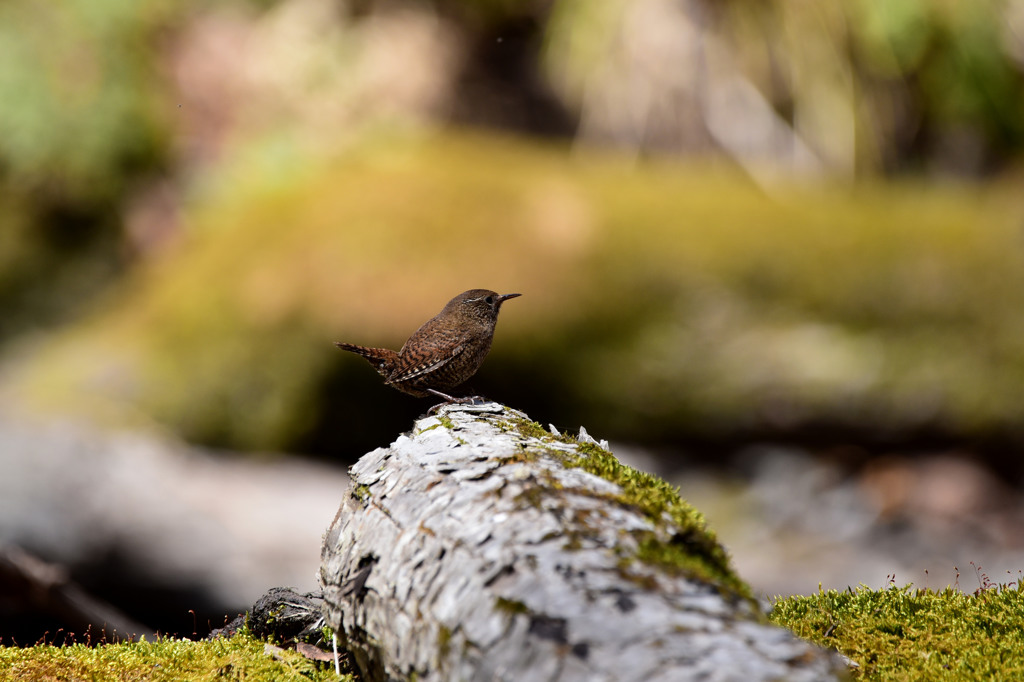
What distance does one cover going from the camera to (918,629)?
7.66 feet

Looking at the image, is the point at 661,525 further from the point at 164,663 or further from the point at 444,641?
the point at 164,663

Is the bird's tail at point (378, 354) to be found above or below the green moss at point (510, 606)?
above

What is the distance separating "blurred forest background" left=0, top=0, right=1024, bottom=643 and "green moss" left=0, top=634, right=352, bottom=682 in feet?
9.04

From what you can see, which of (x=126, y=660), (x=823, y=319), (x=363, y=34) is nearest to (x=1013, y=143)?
(x=823, y=319)

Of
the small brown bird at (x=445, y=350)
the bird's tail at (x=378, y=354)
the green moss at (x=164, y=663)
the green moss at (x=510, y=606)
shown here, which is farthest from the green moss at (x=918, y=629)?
the bird's tail at (x=378, y=354)

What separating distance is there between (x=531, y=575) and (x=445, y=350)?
1.26 metres

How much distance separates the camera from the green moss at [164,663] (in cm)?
221

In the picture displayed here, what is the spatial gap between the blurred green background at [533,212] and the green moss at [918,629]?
118 inches

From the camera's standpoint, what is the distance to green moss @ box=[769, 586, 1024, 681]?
6.88 ft

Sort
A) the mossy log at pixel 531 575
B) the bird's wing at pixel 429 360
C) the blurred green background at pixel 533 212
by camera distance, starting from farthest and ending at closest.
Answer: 1. the blurred green background at pixel 533 212
2. the bird's wing at pixel 429 360
3. the mossy log at pixel 531 575

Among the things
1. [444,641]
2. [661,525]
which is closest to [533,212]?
[661,525]

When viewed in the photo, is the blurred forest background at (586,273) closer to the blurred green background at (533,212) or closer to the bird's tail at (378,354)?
the blurred green background at (533,212)

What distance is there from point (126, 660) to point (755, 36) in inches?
252

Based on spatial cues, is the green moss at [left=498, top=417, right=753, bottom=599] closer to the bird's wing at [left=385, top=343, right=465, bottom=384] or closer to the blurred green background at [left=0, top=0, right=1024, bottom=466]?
the bird's wing at [left=385, top=343, right=465, bottom=384]
